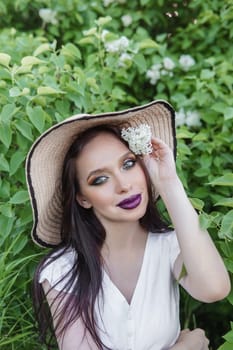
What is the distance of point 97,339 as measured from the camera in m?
1.88

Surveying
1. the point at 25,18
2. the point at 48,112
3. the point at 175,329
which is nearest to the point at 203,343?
the point at 175,329

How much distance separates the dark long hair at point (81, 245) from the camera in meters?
1.88

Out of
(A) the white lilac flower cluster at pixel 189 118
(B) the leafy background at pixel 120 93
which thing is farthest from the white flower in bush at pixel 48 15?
(A) the white lilac flower cluster at pixel 189 118

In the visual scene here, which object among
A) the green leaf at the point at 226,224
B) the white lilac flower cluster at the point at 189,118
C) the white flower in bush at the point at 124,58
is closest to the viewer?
the green leaf at the point at 226,224

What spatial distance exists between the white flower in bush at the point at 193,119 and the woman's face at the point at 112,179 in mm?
815

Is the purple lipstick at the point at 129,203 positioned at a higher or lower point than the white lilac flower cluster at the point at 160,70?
lower

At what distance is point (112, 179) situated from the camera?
182cm

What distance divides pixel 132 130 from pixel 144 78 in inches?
48.0

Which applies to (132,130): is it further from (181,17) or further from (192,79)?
(181,17)

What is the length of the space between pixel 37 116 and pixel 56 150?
315 millimetres

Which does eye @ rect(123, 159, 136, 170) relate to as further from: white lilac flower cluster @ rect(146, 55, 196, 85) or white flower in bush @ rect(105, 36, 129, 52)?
white lilac flower cluster @ rect(146, 55, 196, 85)

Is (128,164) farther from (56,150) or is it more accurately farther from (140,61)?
(140,61)

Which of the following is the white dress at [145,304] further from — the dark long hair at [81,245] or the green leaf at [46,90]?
the green leaf at [46,90]

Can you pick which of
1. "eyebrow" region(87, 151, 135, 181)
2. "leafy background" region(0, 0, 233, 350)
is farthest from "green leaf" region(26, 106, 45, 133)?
"eyebrow" region(87, 151, 135, 181)
